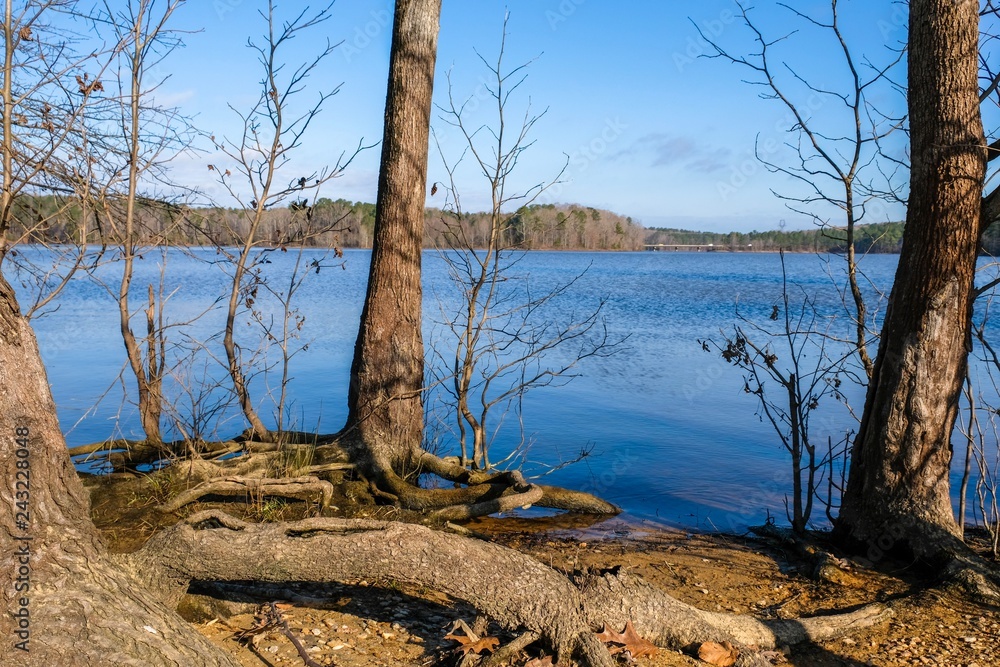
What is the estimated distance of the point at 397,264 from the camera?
24.0ft

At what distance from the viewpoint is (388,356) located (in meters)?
7.29

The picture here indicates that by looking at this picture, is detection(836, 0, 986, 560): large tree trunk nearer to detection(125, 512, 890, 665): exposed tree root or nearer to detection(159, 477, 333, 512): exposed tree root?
detection(125, 512, 890, 665): exposed tree root

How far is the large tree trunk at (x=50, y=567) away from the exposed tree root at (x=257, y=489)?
293cm

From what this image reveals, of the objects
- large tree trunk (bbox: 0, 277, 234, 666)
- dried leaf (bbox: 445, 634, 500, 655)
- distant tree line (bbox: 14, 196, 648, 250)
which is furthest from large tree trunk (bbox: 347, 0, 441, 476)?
large tree trunk (bbox: 0, 277, 234, 666)

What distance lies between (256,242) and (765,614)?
5358mm

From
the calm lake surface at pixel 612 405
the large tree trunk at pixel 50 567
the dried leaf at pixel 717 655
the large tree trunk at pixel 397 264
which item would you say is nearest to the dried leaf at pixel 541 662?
the dried leaf at pixel 717 655

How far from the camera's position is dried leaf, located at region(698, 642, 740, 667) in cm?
389

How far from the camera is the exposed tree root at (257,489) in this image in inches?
235

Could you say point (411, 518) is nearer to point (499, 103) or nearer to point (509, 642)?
point (509, 642)

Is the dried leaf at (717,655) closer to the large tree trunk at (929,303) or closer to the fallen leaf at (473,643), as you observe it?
the fallen leaf at (473,643)

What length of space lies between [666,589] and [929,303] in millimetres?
2603

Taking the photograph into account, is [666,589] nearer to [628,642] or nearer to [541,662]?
[628,642]

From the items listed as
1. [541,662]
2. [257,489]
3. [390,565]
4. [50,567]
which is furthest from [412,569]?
[257,489]

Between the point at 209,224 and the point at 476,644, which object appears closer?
the point at 476,644
